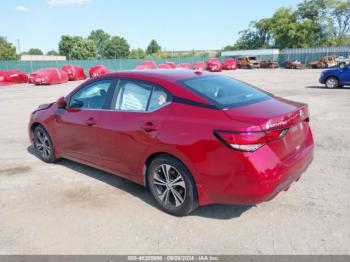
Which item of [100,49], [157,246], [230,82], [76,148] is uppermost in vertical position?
[100,49]

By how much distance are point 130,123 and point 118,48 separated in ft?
406

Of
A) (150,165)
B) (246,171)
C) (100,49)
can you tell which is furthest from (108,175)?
(100,49)

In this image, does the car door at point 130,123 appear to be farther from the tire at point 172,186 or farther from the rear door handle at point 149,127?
the tire at point 172,186

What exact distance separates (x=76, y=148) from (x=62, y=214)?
1352mm

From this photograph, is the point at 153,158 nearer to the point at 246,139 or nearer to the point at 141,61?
the point at 246,139

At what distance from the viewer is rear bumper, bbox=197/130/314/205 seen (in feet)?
10.2

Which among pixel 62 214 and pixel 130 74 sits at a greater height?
pixel 130 74

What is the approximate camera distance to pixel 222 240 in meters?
3.29

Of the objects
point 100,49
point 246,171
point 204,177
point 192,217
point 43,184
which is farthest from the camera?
point 100,49

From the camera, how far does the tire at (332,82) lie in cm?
1684

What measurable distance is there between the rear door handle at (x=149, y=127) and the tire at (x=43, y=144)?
2552mm

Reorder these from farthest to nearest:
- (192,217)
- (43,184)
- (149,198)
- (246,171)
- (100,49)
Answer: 1. (100,49)
2. (43,184)
3. (149,198)
4. (192,217)
5. (246,171)

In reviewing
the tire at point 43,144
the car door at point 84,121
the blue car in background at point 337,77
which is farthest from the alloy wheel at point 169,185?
the blue car in background at point 337,77

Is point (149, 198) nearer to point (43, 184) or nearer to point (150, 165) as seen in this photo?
point (150, 165)
